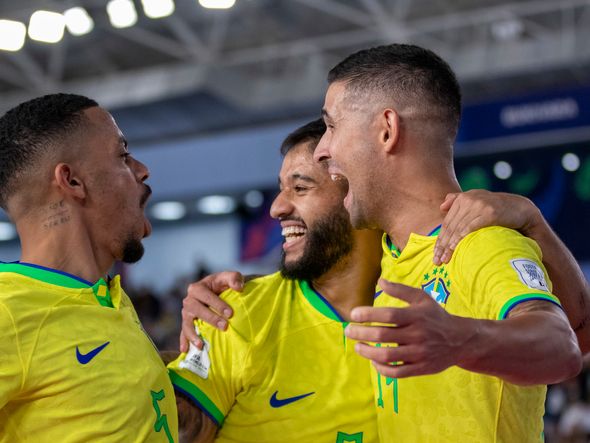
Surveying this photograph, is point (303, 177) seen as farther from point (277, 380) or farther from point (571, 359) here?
point (571, 359)

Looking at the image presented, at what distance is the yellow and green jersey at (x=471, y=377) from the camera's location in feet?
7.53

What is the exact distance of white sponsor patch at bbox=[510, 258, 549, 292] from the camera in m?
2.24

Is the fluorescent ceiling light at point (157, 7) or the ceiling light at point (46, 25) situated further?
the ceiling light at point (46, 25)

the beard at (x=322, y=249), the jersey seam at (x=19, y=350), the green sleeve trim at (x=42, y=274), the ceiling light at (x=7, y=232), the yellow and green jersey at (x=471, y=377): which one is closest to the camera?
the yellow and green jersey at (x=471, y=377)

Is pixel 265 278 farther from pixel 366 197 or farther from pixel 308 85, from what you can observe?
pixel 308 85

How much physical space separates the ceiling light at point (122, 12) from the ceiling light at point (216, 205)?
148 inches

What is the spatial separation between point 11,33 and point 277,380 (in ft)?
39.2

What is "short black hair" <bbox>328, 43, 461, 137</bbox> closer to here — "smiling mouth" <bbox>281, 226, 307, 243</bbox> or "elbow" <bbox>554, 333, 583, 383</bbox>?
"smiling mouth" <bbox>281, 226, 307, 243</bbox>

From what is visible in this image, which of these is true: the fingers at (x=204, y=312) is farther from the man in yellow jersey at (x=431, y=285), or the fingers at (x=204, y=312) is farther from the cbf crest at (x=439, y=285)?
the cbf crest at (x=439, y=285)

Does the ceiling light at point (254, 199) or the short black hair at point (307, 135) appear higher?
the short black hair at point (307, 135)

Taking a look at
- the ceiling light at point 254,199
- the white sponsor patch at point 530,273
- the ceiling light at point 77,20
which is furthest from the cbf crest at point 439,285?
the ceiling light at point 254,199

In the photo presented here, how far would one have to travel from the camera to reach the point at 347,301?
3494 mm

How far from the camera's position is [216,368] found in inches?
127

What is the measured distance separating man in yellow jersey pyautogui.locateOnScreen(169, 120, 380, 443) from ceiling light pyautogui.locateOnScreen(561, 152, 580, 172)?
9.33 meters
